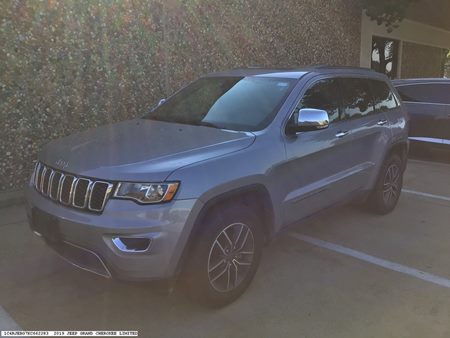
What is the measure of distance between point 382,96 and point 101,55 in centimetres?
394

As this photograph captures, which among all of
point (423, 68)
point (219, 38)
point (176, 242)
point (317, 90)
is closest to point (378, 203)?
point (317, 90)

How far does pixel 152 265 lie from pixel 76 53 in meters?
4.44

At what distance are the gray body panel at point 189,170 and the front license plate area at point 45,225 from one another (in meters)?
0.05

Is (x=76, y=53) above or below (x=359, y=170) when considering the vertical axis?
above

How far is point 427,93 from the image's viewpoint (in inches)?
359

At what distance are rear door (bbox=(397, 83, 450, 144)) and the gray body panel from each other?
472cm

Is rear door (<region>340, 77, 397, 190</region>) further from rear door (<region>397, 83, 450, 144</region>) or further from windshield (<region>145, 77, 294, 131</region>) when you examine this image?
rear door (<region>397, 83, 450, 144</region>)

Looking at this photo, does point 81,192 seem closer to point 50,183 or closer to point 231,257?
point 50,183

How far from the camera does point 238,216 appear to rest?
338cm

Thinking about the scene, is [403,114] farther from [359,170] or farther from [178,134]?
[178,134]

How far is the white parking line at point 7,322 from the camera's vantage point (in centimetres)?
321

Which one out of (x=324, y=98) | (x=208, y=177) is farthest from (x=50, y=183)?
(x=324, y=98)

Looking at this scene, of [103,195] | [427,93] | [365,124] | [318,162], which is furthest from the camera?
[427,93]

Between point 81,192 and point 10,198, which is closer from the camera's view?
point 81,192
